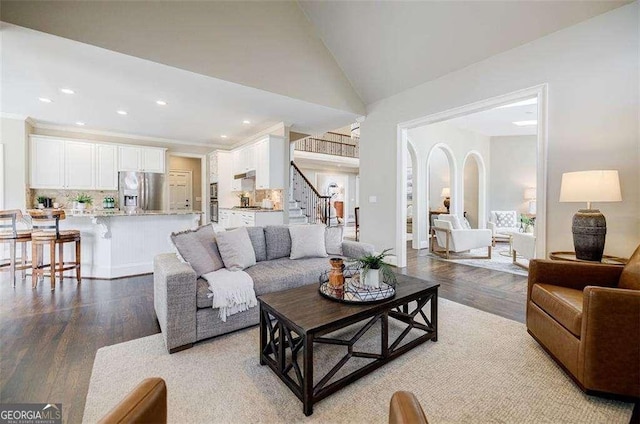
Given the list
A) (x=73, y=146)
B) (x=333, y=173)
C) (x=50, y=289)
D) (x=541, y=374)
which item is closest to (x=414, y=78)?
(x=541, y=374)

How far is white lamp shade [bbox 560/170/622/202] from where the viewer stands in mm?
2314

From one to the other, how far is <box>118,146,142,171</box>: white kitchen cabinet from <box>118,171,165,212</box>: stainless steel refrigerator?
0.12 metres

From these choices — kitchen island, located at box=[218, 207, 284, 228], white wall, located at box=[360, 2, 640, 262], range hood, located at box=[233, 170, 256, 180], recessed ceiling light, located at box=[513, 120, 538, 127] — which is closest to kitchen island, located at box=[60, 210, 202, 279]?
kitchen island, located at box=[218, 207, 284, 228]

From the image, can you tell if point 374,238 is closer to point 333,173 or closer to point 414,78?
point 414,78

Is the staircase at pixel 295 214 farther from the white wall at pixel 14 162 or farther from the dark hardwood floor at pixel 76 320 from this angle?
the white wall at pixel 14 162

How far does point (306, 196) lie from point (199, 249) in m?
5.13

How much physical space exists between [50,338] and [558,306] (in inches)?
154

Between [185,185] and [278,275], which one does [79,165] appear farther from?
[278,275]

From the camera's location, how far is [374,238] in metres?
5.34

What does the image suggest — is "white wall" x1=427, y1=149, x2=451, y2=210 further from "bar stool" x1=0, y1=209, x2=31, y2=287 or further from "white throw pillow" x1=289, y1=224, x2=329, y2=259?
"bar stool" x1=0, y1=209, x2=31, y2=287

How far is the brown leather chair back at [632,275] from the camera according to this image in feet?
6.12

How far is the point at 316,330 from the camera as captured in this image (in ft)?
5.14

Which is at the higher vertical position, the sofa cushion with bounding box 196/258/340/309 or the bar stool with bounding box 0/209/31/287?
the bar stool with bounding box 0/209/31/287

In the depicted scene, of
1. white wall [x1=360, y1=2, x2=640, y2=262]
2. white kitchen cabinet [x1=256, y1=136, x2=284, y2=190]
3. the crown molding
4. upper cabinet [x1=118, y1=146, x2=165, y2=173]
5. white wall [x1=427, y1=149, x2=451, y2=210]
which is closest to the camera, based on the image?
white wall [x1=360, y1=2, x2=640, y2=262]
